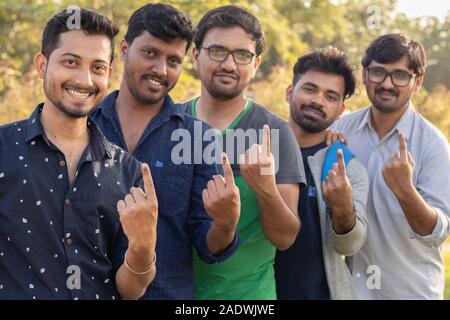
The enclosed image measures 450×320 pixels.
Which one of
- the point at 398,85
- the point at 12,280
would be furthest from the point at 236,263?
the point at 398,85

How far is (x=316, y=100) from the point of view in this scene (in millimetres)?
4004

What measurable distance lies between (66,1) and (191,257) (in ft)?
28.2

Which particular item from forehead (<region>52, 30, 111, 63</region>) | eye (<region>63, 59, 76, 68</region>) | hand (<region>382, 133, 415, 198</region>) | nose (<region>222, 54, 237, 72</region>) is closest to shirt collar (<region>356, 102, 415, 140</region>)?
hand (<region>382, 133, 415, 198</region>)

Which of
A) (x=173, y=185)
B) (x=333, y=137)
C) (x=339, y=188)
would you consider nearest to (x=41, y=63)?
(x=173, y=185)

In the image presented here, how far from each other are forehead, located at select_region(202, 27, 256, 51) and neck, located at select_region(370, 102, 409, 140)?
1019 millimetres

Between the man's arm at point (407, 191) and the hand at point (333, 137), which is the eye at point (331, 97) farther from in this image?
the man's arm at point (407, 191)

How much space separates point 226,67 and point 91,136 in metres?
0.86

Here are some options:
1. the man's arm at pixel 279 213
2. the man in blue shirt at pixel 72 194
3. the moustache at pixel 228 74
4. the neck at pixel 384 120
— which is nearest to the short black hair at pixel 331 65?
the neck at pixel 384 120

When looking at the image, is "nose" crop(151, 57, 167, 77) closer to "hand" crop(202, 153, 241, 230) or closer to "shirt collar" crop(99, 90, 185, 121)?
"shirt collar" crop(99, 90, 185, 121)

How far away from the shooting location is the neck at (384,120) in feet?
13.8

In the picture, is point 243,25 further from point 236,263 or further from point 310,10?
point 310,10

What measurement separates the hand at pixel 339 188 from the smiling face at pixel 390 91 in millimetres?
768

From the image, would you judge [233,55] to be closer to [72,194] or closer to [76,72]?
[76,72]

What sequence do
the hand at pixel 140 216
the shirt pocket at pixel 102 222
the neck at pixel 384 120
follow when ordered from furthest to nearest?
1. the neck at pixel 384 120
2. the shirt pocket at pixel 102 222
3. the hand at pixel 140 216
